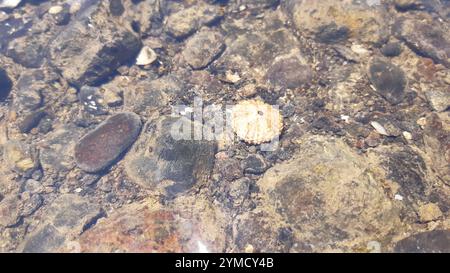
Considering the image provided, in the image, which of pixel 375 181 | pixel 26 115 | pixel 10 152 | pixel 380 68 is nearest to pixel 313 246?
pixel 375 181

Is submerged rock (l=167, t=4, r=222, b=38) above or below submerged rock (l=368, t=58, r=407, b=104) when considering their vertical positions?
above

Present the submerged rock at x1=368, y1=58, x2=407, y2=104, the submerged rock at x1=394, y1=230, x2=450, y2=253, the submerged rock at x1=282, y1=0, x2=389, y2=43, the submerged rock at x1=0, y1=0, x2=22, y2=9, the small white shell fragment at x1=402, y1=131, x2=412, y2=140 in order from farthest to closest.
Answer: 1. the submerged rock at x1=0, y1=0, x2=22, y2=9
2. the submerged rock at x1=282, y1=0, x2=389, y2=43
3. the submerged rock at x1=368, y1=58, x2=407, y2=104
4. the small white shell fragment at x1=402, y1=131, x2=412, y2=140
5. the submerged rock at x1=394, y1=230, x2=450, y2=253

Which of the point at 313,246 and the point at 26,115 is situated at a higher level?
the point at 26,115

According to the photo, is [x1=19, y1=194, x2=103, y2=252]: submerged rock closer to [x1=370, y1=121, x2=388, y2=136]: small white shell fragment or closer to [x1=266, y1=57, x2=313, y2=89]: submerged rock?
[x1=266, y1=57, x2=313, y2=89]: submerged rock

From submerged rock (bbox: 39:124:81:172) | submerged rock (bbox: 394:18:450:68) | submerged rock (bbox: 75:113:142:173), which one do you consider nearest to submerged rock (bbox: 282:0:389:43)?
submerged rock (bbox: 394:18:450:68)

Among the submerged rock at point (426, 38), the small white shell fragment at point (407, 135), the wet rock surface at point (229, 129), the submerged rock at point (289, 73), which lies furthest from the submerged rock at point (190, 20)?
the small white shell fragment at point (407, 135)

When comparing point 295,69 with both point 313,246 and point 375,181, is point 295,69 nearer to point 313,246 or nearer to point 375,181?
point 375,181

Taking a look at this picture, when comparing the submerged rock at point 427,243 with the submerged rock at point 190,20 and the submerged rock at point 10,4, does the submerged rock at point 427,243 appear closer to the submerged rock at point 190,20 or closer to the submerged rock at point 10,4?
the submerged rock at point 190,20

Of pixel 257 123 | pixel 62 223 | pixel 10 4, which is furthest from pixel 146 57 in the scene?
pixel 10 4
